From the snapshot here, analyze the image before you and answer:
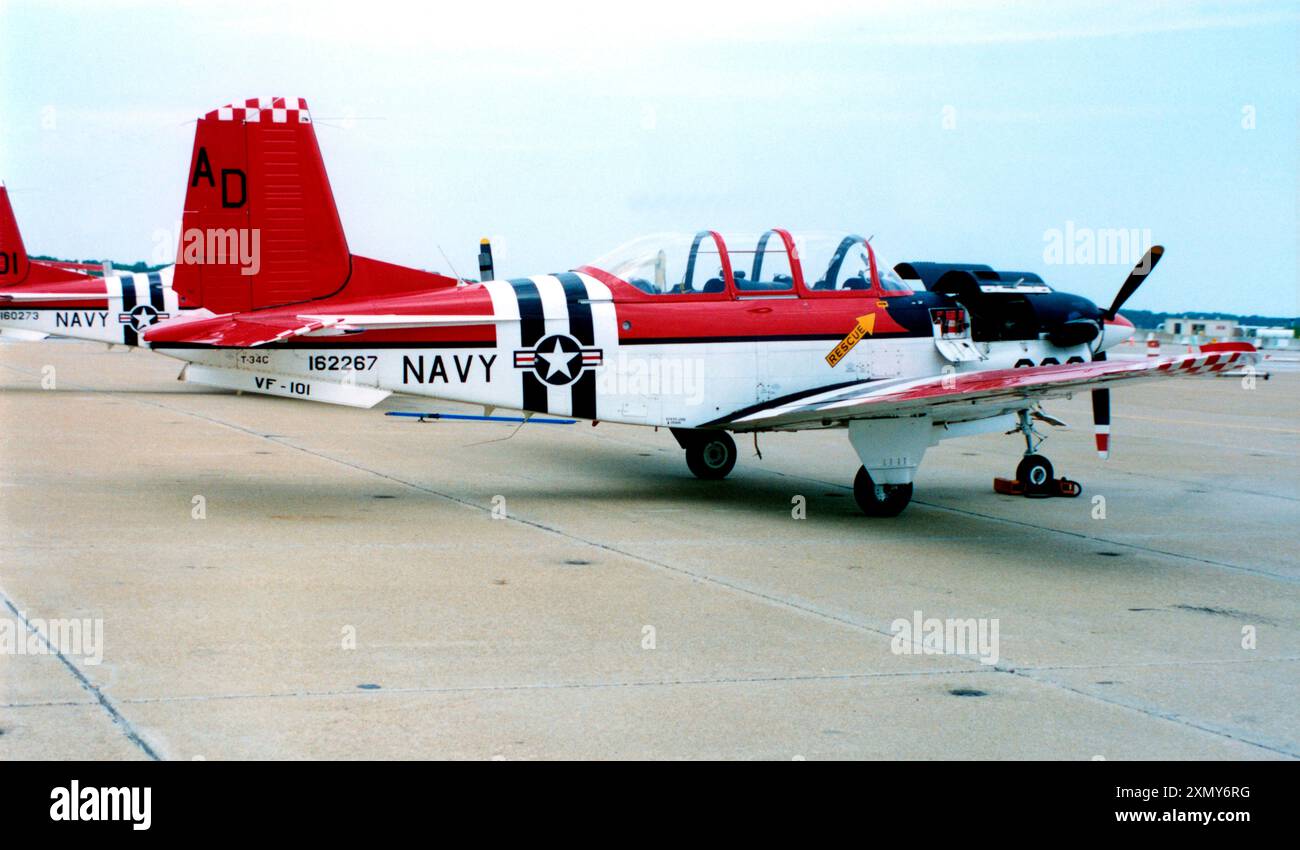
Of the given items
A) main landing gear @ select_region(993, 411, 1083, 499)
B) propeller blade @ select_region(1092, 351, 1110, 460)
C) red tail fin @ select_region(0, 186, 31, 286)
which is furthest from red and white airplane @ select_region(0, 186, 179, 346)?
propeller blade @ select_region(1092, 351, 1110, 460)

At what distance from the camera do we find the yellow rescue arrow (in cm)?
1164

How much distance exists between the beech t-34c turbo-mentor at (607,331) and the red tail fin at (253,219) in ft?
0.05

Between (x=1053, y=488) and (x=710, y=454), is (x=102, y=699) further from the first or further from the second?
(x=1053, y=488)

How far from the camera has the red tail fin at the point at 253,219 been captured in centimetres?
1088

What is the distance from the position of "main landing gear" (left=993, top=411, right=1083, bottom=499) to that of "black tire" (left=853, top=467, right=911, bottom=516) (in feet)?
5.82

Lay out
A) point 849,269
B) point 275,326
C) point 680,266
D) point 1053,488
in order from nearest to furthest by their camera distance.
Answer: point 275,326 → point 680,266 → point 849,269 → point 1053,488

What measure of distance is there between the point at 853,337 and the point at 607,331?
218 centimetres

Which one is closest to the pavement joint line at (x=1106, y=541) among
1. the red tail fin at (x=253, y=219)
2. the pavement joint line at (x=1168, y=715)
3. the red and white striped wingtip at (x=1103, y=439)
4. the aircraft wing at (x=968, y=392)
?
the aircraft wing at (x=968, y=392)

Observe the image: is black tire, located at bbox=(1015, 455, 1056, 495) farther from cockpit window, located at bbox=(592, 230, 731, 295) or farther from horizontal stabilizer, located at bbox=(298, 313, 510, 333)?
horizontal stabilizer, located at bbox=(298, 313, 510, 333)

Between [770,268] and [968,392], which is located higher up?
[770,268]

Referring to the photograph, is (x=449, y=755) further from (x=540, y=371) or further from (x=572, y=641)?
(x=540, y=371)

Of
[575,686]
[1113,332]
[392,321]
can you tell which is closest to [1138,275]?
[1113,332]

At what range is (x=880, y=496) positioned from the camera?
1094 cm

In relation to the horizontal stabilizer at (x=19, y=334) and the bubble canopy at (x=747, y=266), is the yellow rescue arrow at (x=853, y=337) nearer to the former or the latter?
the bubble canopy at (x=747, y=266)
